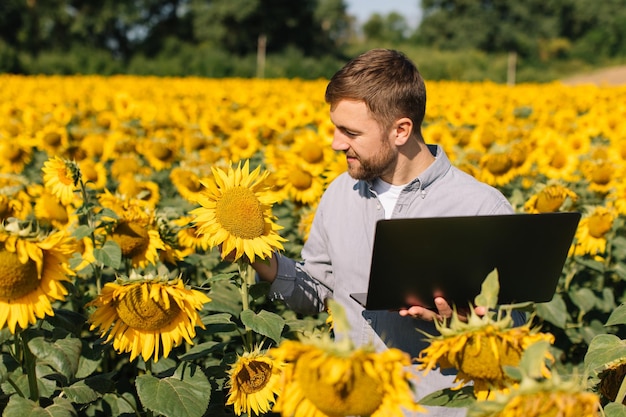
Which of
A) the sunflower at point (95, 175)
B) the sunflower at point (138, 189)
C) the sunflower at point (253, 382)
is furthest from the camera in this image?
the sunflower at point (95, 175)

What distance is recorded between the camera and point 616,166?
445 centimetres

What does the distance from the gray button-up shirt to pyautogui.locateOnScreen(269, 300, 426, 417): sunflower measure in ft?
2.74

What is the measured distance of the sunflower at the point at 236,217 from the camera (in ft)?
6.34

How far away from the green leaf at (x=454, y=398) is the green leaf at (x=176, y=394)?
707 millimetres

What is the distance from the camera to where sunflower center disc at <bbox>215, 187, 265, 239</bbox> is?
193 cm

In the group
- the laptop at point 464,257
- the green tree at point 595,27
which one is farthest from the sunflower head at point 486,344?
the green tree at point 595,27

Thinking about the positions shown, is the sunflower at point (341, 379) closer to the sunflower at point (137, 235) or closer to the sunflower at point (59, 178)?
the sunflower at point (137, 235)

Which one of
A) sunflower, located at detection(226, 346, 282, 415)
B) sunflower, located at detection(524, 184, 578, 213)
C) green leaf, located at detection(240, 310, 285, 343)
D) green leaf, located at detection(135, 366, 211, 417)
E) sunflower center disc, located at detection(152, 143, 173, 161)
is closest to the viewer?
green leaf, located at detection(135, 366, 211, 417)

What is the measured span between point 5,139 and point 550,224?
5018 mm

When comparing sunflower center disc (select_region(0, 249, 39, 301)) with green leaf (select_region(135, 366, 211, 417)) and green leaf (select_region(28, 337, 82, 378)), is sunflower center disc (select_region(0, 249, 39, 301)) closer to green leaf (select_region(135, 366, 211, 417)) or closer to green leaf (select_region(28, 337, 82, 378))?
green leaf (select_region(28, 337, 82, 378))

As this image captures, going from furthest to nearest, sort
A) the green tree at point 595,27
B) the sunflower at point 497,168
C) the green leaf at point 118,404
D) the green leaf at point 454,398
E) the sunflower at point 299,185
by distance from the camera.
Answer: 1. the green tree at point 595,27
2. the sunflower at point 497,168
3. the sunflower at point 299,185
4. the green leaf at point 118,404
5. the green leaf at point 454,398

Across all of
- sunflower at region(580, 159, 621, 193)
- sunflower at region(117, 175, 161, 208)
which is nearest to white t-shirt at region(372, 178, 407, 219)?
sunflower at region(117, 175, 161, 208)

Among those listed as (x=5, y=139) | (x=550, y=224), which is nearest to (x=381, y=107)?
(x=550, y=224)

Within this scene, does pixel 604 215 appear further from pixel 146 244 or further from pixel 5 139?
pixel 5 139
